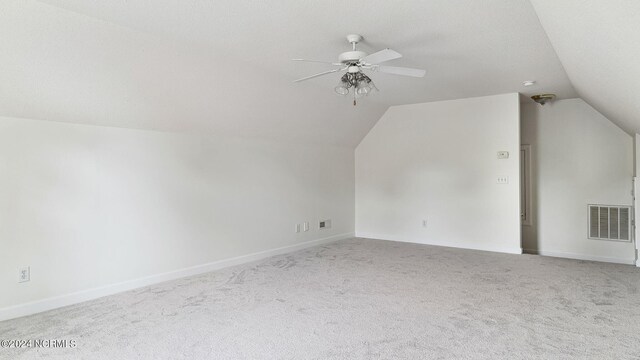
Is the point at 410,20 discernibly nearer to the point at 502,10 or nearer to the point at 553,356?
the point at 502,10

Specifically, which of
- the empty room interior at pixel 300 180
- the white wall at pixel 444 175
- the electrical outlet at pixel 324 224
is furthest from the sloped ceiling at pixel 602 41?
the electrical outlet at pixel 324 224

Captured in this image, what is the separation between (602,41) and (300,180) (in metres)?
4.21

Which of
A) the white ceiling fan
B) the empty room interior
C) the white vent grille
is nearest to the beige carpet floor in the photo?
the empty room interior

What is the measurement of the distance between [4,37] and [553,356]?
414 cm

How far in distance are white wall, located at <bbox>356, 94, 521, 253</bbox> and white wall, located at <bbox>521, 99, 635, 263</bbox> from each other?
0.74m

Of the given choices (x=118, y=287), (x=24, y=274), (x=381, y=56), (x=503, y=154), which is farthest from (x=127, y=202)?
(x=503, y=154)

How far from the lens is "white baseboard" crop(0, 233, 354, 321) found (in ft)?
9.99

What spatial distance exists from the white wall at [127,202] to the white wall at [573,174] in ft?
12.4

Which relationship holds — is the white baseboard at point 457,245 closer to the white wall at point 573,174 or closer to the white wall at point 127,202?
the white wall at point 573,174

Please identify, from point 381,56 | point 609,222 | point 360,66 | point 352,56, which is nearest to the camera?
point 381,56

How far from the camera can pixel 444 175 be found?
240 inches

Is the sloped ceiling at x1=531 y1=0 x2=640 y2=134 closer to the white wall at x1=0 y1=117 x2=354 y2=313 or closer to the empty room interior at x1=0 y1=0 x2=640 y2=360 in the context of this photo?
the empty room interior at x1=0 y1=0 x2=640 y2=360

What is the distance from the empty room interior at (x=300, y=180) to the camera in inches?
103

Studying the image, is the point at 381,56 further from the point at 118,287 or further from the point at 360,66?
the point at 118,287
